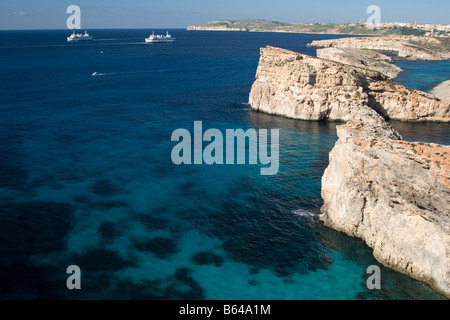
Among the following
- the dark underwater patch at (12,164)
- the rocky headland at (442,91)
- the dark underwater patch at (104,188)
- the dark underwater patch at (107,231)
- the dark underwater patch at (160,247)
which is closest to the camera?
the dark underwater patch at (160,247)

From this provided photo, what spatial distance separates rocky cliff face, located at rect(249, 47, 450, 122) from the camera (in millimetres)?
75375

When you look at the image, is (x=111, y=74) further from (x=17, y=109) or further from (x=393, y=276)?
(x=393, y=276)

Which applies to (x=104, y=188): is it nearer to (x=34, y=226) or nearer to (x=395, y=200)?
(x=34, y=226)

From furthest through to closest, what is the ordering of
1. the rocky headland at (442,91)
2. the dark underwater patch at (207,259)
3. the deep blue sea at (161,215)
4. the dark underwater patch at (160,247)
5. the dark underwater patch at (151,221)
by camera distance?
the rocky headland at (442,91), the dark underwater patch at (151,221), the dark underwater patch at (160,247), the dark underwater patch at (207,259), the deep blue sea at (161,215)

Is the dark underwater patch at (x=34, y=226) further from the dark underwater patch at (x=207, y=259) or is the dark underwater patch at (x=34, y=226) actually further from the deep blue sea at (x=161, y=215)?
the dark underwater patch at (x=207, y=259)

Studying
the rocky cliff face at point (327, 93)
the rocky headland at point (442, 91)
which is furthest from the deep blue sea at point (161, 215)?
the rocky headland at point (442, 91)

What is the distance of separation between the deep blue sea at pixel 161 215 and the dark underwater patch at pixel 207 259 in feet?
0.32

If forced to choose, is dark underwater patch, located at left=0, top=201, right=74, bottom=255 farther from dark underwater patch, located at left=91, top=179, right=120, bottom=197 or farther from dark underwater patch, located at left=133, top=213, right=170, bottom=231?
dark underwater patch, located at left=133, top=213, right=170, bottom=231

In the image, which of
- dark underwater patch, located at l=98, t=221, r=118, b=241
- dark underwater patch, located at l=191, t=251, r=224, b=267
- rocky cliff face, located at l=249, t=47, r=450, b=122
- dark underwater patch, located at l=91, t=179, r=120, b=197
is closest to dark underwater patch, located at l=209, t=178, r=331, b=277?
dark underwater patch, located at l=191, t=251, r=224, b=267

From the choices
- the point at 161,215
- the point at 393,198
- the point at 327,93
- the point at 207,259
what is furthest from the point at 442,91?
the point at 207,259

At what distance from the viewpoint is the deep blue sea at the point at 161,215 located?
102ft

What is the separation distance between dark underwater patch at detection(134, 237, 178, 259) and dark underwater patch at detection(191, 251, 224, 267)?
Answer: 227 cm

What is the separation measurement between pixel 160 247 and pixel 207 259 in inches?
195

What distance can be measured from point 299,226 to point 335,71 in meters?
45.7
